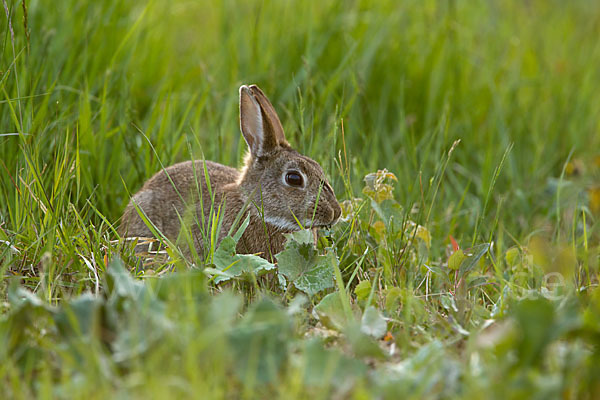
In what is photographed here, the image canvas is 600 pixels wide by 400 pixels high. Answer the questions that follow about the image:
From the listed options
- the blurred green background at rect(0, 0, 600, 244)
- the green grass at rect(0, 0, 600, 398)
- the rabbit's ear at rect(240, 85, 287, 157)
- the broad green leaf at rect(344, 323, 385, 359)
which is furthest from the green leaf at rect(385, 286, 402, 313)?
the rabbit's ear at rect(240, 85, 287, 157)

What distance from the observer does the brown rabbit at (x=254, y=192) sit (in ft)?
13.5

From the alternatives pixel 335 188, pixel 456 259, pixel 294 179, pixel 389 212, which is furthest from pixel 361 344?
pixel 335 188

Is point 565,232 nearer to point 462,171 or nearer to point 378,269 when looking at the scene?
point 462,171

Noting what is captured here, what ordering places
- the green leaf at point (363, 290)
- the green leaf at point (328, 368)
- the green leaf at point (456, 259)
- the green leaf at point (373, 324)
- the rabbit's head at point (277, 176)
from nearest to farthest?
the green leaf at point (328, 368) < the green leaf at point (373, 324) < the green leaf at point (363, 290) < the green leaf at point (456, 259) < the rabbit's head at point (277, 176)

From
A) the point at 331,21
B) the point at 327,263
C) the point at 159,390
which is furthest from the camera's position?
the point at 331,21

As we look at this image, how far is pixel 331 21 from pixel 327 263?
10.5ft

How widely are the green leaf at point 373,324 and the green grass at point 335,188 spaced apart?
11 mm

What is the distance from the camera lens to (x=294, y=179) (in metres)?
4.17

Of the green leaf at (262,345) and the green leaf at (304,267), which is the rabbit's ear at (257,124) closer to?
the green leaf at (304,267)

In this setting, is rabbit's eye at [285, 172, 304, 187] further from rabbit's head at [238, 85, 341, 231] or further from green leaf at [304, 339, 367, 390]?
green leaf at [304, 339, 367, 390]

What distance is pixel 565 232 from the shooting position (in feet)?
15.2

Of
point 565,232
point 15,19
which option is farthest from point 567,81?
point 15,19

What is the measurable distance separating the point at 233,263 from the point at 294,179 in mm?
1119

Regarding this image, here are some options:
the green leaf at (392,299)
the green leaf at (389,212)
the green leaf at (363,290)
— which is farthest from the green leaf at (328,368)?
the green leaf at (389,212)
